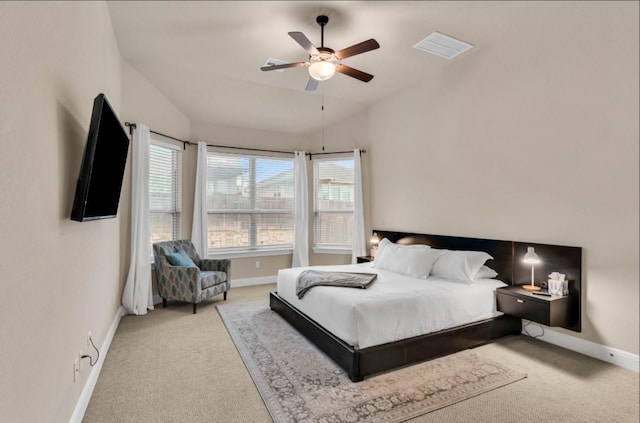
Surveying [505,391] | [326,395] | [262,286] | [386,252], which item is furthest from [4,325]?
[262,286]

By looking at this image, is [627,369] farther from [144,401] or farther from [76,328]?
[76,328]

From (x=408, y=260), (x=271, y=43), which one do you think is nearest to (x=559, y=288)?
(x=408, y=260)

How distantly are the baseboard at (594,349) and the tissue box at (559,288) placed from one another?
48 cm

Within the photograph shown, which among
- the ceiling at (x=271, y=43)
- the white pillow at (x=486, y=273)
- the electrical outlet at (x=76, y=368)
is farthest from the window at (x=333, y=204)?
the electrical outlet at (x=76, y=368)

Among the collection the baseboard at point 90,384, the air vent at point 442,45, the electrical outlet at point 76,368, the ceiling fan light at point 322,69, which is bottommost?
the baseboard at point 90,384

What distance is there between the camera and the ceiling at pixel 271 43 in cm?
307

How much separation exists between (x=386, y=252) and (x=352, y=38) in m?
2.71

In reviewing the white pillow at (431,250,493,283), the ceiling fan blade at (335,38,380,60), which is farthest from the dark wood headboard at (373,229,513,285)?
the ceiling fan blade at (335,38,380,60)

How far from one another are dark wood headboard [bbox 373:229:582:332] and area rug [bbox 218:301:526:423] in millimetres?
1032

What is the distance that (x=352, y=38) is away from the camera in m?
3.54

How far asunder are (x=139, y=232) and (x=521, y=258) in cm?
470

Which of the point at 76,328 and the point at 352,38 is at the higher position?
the point at 352,38

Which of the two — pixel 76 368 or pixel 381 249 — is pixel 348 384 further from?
pixel 381 249

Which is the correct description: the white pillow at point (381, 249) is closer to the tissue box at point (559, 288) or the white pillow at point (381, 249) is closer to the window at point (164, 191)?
the tissue box at point (559, 288)
